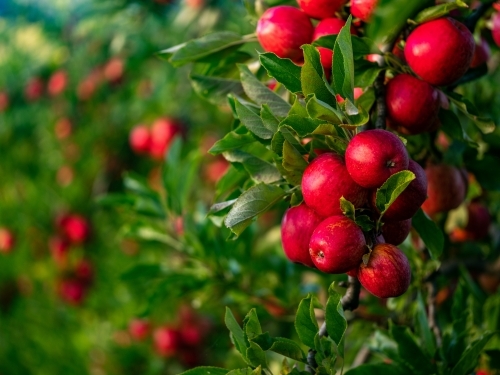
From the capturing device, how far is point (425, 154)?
0.89 meters

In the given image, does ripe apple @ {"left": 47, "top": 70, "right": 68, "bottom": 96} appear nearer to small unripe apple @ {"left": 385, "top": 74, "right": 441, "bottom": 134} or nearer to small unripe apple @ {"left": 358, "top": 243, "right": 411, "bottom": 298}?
small unripe apple @ {"left": 385, "top": 74, "right": 441, "bottom": 134}

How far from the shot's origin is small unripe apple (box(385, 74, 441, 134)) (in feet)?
2.16

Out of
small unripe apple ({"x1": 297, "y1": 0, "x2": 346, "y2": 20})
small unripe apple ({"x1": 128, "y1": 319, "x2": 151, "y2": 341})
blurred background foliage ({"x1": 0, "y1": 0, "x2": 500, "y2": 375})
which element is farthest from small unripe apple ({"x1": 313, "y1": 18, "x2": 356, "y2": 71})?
small unripe apple ({"x1": 128, "y1": 319, "x2": 151, "y2": 341})

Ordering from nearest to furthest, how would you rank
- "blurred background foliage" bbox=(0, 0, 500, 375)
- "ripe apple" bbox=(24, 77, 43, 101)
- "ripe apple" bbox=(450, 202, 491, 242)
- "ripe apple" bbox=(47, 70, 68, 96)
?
"ripe apple" bbox=(450, 202, 491, 242), "blurred background foliage" bbox=(0, 0, 500, 375), "ripe apple" bbox=(47, 70, 68, 96), "ripe apple" bbox=(24, 77, 43, 101)

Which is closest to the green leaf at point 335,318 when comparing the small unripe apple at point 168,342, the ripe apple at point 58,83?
the small unripe apple at point 168,342

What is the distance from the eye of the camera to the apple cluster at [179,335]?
219cm

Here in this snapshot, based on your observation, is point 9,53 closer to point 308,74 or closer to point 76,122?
point 76,122

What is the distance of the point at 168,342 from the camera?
217 cm

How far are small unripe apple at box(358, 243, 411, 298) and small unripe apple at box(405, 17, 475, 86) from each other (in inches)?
8.8

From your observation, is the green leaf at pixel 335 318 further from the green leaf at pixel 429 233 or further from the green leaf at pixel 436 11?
the green leaf at pixel 436 11

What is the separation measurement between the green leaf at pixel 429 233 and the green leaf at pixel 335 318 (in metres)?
0.18

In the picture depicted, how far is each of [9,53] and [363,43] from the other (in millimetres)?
4240

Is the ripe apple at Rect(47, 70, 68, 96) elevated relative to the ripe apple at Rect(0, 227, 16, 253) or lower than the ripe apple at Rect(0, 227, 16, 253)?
elevated

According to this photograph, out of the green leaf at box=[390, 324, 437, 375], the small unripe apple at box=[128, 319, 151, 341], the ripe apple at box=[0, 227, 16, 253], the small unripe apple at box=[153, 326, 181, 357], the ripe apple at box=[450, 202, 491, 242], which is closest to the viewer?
the green leaf at box=[390, 324, 437, 375]
